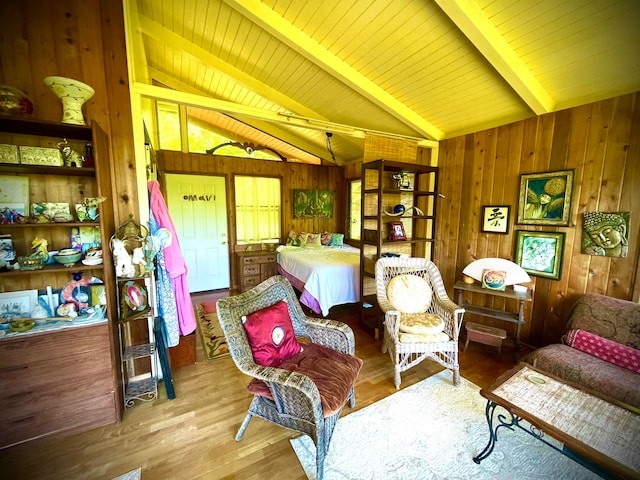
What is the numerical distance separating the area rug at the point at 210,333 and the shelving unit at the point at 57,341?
0.90 m

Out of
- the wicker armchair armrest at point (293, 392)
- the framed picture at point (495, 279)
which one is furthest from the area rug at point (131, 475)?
the framed picture at point (495, 279)

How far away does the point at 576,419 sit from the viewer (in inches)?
48.9

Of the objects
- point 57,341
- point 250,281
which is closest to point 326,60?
point 57,341

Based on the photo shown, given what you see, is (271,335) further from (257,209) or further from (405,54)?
(257,209)

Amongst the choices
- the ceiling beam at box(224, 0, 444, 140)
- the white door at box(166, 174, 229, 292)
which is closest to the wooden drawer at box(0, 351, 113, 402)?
the ceiling beam at box(224, 0, 444, 140)

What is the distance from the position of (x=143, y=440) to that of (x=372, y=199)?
9.34ft

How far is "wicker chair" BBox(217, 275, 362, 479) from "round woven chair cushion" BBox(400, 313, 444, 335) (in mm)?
663

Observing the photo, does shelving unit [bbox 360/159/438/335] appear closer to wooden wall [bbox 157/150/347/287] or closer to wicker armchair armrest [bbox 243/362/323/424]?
wicker armchair armrest [bbox 243/362/323/424]

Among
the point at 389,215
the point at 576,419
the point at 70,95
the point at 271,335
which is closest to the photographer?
the point at 576,419

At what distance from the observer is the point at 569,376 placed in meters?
1.75

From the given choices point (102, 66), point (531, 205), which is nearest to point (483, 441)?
point (531, 205)

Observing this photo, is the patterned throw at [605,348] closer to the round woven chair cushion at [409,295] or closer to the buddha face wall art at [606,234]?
the buddha face wall art at [606,234]

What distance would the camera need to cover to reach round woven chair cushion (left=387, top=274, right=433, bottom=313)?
2.41 m

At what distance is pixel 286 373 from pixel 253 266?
3.39 m
